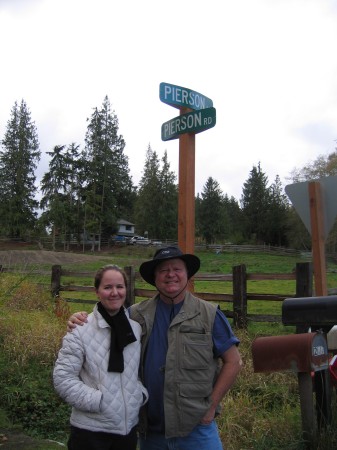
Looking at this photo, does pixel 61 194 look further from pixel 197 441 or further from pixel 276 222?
pixel 197 441

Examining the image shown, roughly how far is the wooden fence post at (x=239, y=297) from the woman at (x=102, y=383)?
5.96 metres

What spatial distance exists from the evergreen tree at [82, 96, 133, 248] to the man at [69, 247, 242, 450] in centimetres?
5355

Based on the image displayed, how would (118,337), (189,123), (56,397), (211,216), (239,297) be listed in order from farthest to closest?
(211,216)
(239,297)
(56,397)
(189,123)
(118,337)

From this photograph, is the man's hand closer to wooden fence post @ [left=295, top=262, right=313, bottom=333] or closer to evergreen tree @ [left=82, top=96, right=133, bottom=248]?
wooden fence post @ [left=295, top=262, right=313, bottom=333]

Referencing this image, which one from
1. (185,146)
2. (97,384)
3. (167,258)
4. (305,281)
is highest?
(185,146)

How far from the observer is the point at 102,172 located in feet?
190

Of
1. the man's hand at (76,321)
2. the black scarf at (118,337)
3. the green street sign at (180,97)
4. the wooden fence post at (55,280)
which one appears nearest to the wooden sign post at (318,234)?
the green street sign at (180,97)

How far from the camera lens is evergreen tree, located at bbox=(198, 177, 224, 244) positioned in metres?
70.6

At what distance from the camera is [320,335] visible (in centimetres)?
272

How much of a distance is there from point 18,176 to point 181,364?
190ft

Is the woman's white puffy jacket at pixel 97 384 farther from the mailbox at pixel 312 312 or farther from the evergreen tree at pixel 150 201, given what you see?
the evergreen tree at pixel 150 201

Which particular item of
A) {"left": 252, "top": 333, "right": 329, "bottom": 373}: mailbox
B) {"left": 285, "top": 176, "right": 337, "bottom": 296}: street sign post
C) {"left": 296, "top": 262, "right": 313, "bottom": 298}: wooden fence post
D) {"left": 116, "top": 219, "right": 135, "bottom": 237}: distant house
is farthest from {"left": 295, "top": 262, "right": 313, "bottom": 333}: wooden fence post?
{"left": 116, "top": 219, "right": 135, "bottom": 237}: distant house

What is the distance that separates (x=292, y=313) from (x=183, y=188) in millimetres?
2391

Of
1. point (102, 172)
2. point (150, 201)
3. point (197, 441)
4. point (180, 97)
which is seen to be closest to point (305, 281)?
point (180, 97)
